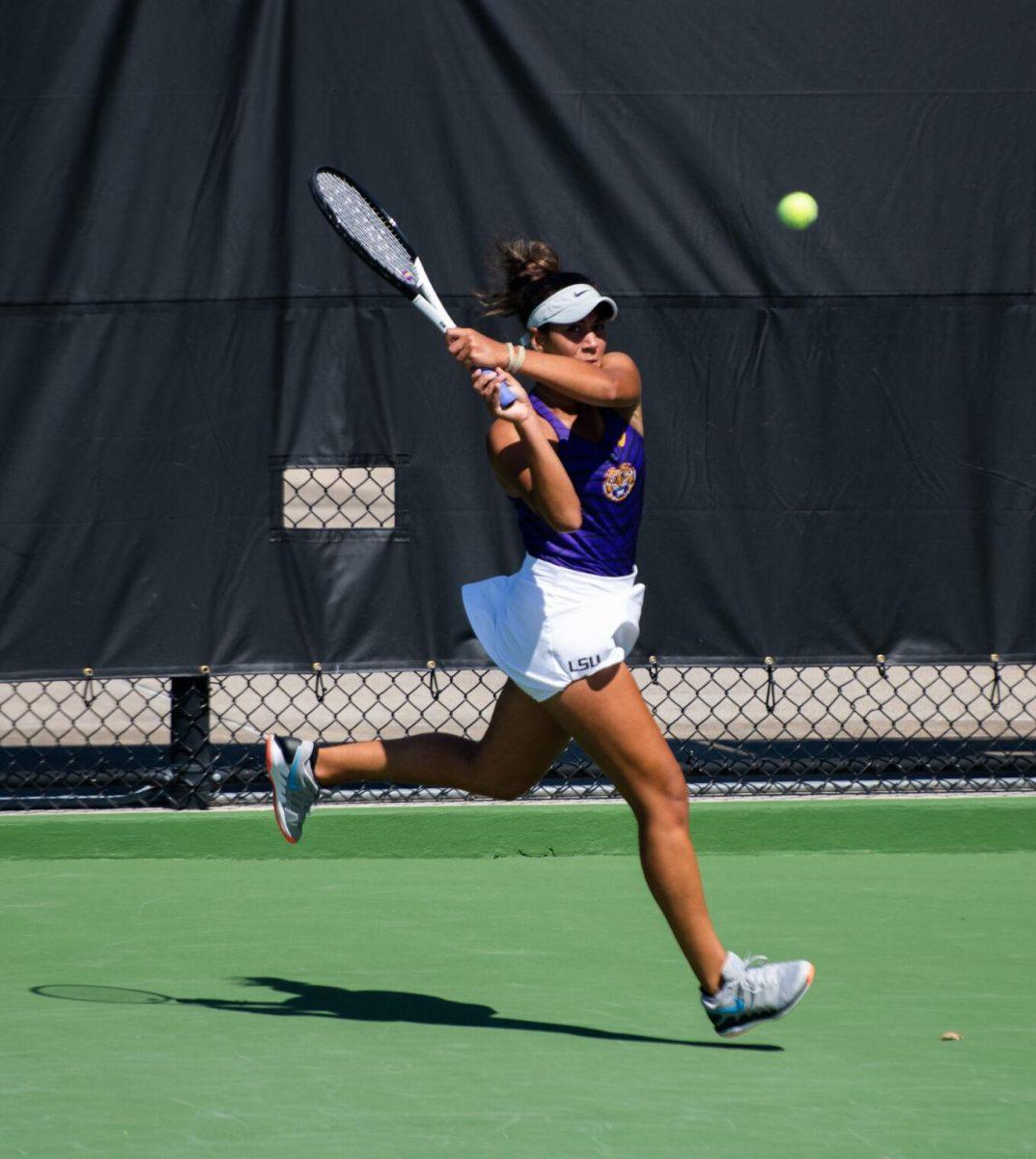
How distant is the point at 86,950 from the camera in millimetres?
4277

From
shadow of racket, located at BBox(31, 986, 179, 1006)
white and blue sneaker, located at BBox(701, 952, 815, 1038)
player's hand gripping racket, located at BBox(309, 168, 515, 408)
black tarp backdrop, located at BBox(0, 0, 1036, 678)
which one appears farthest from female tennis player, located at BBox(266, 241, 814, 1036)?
black tarp backdrop, located at BBox(0, 0, 1036, 678)

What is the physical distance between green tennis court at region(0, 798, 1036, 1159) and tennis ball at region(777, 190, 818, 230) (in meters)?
1.61

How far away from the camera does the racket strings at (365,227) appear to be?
398 centimetres

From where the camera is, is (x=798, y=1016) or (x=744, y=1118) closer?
(x=744, y=1118)

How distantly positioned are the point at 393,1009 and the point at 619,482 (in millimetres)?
1109

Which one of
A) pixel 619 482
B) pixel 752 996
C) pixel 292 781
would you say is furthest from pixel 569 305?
pixel 752 996

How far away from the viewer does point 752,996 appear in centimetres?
345

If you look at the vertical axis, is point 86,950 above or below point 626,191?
below

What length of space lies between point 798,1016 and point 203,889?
6.01 ft

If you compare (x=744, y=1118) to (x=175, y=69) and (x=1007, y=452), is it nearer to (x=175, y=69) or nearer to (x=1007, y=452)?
(x=1007, y=452)

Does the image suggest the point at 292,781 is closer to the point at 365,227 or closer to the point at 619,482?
the point at 619,482

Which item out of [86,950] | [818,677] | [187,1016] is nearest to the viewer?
[187,1016]

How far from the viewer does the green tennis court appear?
9.83 feet

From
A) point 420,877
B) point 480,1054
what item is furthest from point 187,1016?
point 420,877
